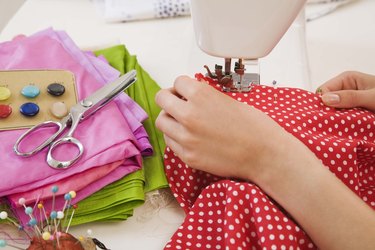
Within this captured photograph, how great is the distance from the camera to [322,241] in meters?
0.58

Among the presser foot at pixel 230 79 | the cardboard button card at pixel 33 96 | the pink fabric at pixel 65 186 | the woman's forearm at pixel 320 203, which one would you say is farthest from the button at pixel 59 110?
the woman's forearm at pixel 320 203

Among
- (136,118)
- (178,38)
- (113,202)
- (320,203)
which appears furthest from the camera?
(178,38)

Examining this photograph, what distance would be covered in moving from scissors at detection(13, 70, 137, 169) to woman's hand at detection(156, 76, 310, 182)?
140 millimetres

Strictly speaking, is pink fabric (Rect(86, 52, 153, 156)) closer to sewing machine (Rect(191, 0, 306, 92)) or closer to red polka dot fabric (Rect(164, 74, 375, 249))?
red polka dot fabric (Rect(164, 74, 375, 249))

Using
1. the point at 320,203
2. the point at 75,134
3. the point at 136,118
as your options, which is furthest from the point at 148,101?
the point at 320,203

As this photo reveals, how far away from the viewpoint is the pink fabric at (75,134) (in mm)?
669

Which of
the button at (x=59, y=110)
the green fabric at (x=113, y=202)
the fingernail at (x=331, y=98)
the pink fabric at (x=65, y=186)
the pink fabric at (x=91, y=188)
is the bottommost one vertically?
the green fabric at (x=113, y=202)

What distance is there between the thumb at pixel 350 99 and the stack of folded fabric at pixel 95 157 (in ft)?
0.93

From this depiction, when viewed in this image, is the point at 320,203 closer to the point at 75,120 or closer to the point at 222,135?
the point at 222,135

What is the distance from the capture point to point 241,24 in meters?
0.64

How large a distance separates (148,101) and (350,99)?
0.36 m

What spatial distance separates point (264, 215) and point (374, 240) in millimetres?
133

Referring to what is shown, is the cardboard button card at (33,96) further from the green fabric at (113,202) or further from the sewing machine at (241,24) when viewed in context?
the sewing machine at (241,24)

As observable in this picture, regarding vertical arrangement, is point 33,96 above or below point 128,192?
above
